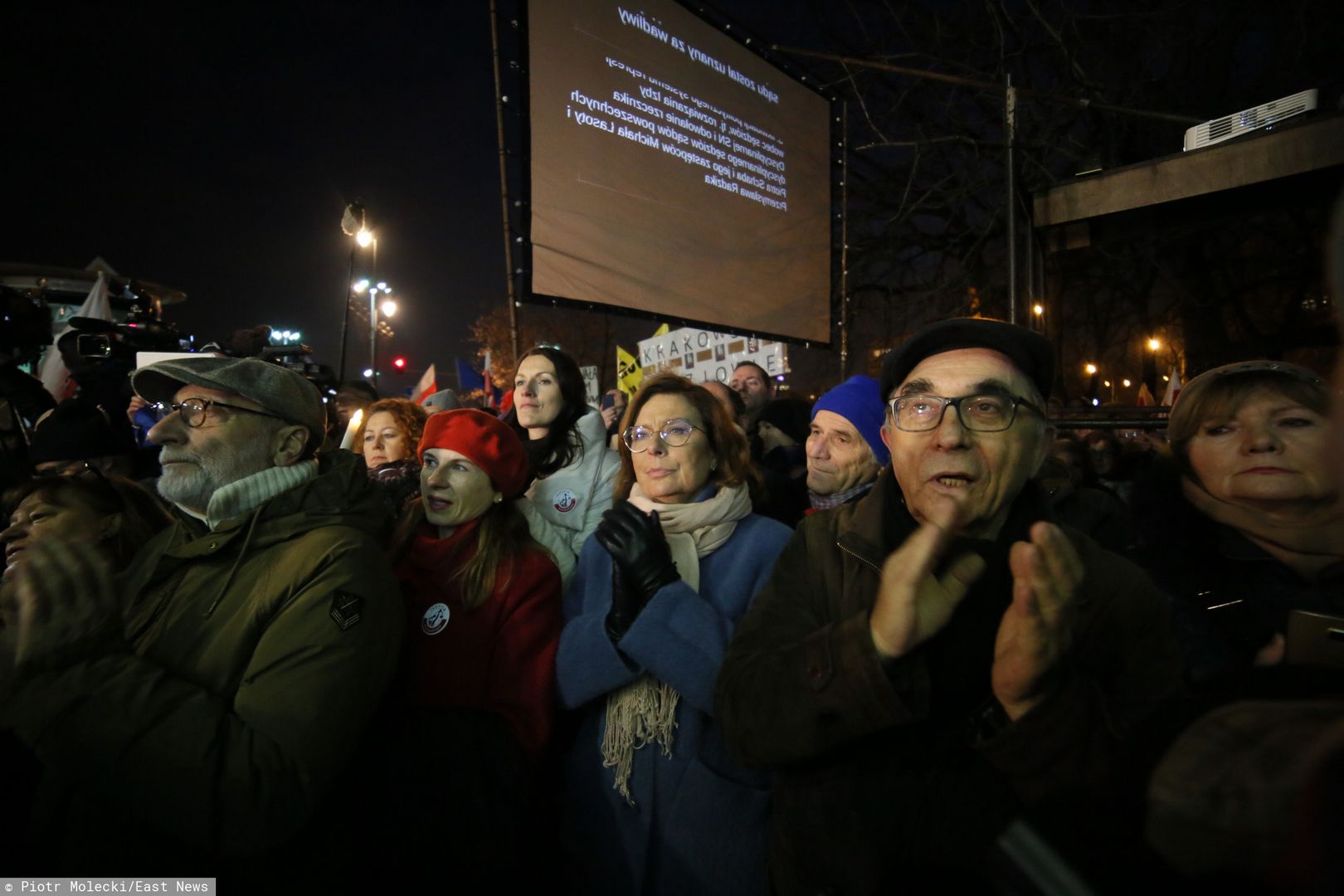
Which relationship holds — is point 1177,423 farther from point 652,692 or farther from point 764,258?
point 764,258

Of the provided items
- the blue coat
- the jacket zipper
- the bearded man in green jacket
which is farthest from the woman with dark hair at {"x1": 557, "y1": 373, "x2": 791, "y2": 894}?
the bearded man in green jacket

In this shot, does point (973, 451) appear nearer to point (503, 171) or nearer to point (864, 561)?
point (864, 561)

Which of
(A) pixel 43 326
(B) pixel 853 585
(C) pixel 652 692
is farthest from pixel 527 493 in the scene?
(A) pixel 43 326

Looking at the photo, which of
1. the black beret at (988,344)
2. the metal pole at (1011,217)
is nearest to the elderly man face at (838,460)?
the black beret at (988,344)

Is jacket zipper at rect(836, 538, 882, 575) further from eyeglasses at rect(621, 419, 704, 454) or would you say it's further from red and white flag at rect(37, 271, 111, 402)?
red and white flag at rect(37, 271, 111, 402)

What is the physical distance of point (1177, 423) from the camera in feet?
6.24

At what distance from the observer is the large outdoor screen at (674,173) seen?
398 centimetres

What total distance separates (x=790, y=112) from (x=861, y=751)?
602cm

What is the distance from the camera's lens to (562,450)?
11.5ft

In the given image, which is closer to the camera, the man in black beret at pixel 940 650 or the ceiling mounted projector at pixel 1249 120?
the man in black beret at pixel 940 650

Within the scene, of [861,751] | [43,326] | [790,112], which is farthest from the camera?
[790,112]

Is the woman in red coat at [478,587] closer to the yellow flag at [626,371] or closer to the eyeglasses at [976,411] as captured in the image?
the eyeglasses at [976,411]

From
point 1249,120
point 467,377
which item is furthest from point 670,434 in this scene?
point 467,377

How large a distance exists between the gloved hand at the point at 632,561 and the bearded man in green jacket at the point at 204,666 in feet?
2.11
